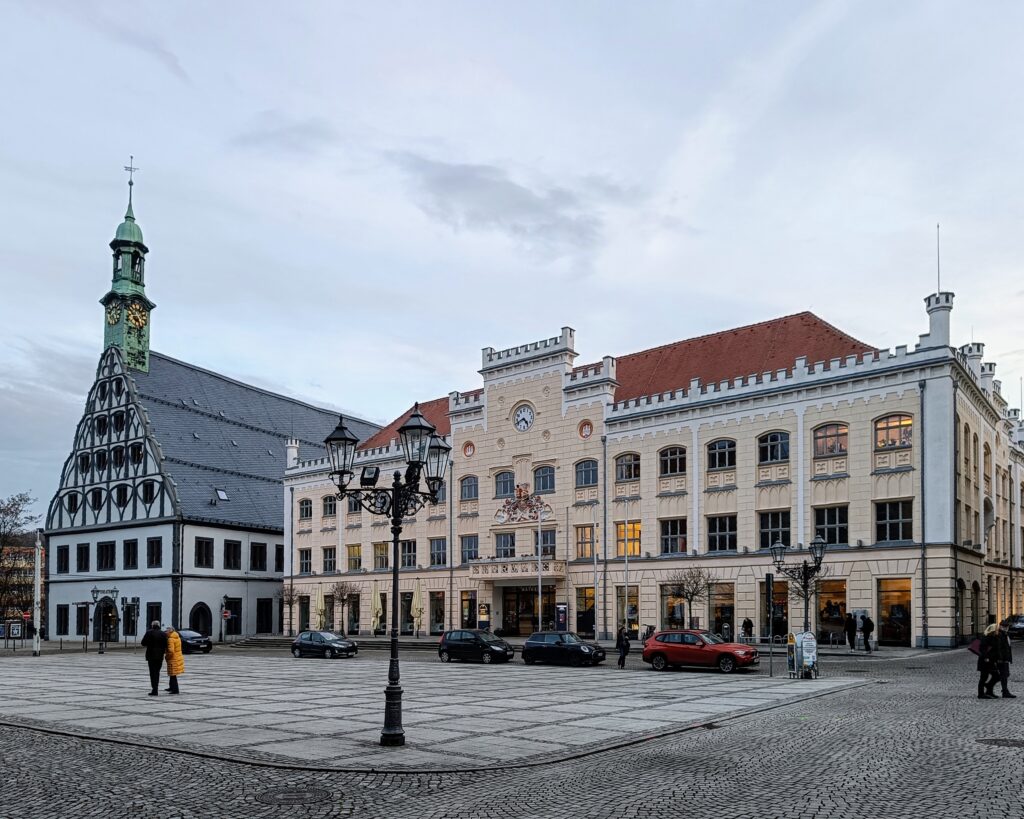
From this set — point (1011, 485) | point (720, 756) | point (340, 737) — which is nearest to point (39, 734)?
point (340, 737)

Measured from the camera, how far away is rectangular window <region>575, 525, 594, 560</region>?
52719 millimetres

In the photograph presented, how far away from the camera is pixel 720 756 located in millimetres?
14109

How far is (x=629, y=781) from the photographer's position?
12281 mm

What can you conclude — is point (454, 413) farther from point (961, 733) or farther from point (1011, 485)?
point (961, 733)

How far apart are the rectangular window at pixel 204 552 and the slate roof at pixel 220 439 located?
1.47 metres

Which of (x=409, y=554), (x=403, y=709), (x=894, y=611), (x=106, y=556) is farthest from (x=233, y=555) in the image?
(x=403, y=709)

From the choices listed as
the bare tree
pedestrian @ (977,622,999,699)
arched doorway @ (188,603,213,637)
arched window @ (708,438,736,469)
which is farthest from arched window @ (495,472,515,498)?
pedestrian @ (977,622,999,699)

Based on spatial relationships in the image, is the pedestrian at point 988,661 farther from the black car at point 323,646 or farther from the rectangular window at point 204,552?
the rectangular window at point 204,552

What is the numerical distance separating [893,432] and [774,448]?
5.63 meters

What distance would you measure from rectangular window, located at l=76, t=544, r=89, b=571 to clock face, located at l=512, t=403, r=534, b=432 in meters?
35.1

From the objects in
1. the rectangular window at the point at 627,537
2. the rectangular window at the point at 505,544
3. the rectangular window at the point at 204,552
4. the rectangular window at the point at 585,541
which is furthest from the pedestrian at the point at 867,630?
the rectangular window at the point at 204,552

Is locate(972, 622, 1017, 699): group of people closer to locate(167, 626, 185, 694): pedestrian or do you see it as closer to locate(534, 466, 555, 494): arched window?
locate(167, 626, 185, 694): pedestrian

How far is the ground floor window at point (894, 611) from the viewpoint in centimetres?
4200

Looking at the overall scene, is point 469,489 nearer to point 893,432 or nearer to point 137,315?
point 893,432
